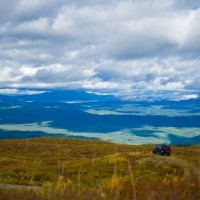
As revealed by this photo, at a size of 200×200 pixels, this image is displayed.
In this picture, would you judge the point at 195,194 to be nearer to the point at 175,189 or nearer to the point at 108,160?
the point at 175,189

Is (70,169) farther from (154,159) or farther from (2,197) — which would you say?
(2,197)

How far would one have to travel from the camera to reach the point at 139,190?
12.2m

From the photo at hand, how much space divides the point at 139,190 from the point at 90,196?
8.61 ft

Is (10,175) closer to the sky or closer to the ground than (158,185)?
closer to the ground

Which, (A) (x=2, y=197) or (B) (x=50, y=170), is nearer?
(A) (x=2, y=197)

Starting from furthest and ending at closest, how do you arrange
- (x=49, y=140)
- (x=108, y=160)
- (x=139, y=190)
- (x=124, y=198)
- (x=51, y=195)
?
1. (x=49, y=140)
2. (x=108, y=160)
3. (x=139, y=190)
4. (x=124, y=198)
5. (x=51, y=195)

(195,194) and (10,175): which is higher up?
(195,194)

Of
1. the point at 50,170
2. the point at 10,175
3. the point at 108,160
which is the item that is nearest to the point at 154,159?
the point at 108,160

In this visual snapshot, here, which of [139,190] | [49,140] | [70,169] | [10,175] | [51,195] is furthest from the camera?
[49,140]

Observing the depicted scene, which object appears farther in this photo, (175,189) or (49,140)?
(49,140)

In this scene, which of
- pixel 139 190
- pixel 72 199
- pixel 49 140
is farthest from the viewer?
pixel 49 140

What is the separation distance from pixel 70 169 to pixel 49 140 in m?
82.3

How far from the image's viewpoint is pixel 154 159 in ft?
119

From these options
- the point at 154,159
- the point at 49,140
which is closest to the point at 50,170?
the point at 154,159
